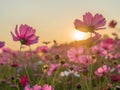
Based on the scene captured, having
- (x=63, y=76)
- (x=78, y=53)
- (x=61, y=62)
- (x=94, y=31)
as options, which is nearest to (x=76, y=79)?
(x=63, y=76)

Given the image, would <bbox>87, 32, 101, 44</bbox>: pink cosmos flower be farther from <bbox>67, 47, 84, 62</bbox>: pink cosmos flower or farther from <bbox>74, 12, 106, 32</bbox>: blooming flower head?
<bbox>67, 47, 84, 62</bbox>: pink cosmos flower

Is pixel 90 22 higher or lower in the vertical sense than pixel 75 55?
higher

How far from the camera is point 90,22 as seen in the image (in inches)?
77.1

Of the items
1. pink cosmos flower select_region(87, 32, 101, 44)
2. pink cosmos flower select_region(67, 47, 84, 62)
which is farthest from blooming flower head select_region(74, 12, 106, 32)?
pink cosmos flower select_region(67, 47, 84, 62)

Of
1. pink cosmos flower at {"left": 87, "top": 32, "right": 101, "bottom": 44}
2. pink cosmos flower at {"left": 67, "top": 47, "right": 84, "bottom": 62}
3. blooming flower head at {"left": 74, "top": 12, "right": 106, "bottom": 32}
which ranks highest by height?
blooming flower head at {"left": 74, "top": 12, "right": 106, "bottom": 32}

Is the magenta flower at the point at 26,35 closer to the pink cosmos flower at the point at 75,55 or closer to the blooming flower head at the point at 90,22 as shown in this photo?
the blooming flower head at the point at 90,22

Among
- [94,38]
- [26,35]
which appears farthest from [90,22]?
[26,35]

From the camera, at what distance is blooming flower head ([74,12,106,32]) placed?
6.41 feet

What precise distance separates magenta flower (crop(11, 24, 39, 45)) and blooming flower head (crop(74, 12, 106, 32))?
0.67ft

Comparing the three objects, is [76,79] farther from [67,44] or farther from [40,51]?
[67,44]

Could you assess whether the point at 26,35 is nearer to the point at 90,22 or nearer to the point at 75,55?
the point at 90,22

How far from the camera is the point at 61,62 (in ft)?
9.81

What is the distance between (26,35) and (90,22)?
0.30 metres

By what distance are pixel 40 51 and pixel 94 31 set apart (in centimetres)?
309
